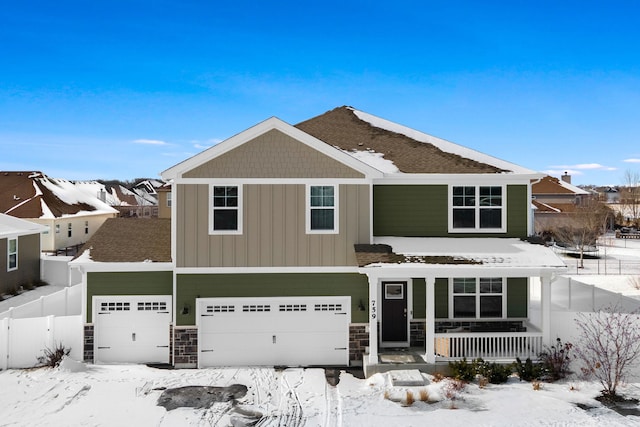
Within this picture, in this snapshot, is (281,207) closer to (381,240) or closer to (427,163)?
(381,240)

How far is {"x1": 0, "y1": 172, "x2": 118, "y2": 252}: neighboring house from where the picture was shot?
3114cm

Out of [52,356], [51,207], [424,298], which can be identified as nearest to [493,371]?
[424,298]

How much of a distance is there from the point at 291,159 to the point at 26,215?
26.7m

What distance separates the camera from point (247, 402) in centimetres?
1015

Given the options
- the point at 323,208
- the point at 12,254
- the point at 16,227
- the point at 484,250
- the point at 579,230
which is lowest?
the point at 12,254

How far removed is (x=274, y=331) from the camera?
12.6 meters

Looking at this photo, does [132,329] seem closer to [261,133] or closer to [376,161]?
[261,133]

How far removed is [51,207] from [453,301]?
98.1ft

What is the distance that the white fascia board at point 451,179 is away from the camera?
13.4 metres

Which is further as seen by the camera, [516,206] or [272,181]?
[516,206]

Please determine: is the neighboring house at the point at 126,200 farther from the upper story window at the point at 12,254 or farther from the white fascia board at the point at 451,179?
the white fascia board at the point at 451,179

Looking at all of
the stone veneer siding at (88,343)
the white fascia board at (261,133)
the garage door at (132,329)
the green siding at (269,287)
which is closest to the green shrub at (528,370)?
the green siding at (269,287)

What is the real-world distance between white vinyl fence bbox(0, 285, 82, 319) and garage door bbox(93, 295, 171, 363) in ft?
9.49

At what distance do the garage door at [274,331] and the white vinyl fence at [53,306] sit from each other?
566cm
